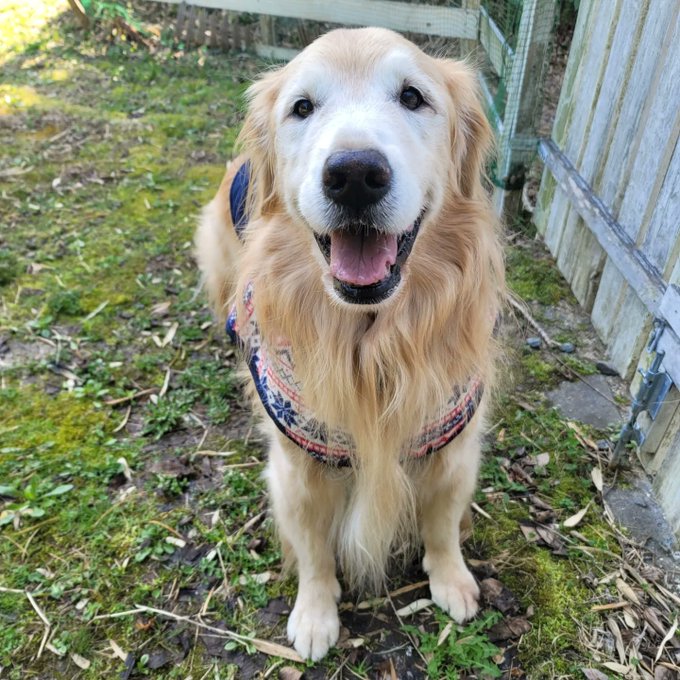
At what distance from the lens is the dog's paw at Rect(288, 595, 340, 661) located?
203 cm

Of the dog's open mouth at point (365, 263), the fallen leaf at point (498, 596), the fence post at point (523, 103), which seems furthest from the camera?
the fence post at point (523, 103)

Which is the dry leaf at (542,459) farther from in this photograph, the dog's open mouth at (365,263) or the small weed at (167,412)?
the small weed at (167,412)

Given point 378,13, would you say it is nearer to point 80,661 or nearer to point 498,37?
point 498,37

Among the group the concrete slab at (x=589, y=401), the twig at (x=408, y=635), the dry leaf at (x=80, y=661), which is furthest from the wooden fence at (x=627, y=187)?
the dry leaf at (x=80, y=661)

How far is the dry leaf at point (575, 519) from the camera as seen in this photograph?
237 centimetres

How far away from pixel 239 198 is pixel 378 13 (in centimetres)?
331

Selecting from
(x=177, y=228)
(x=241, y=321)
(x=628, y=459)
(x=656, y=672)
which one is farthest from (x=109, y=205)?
(x=656, y=672)

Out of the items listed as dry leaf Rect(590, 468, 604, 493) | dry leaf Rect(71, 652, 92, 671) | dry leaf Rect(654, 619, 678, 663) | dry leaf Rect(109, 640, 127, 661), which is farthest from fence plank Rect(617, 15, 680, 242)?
dry leaf Rect(71, 652, 92, 671)

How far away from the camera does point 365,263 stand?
1564mm

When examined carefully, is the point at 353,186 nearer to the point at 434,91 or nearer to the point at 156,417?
the point at 434,91

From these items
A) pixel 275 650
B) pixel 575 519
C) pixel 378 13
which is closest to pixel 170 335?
pixel 275 650

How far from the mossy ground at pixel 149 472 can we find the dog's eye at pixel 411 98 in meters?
1.62

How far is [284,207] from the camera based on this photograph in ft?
6.23

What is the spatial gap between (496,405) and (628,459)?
2.02 feet
